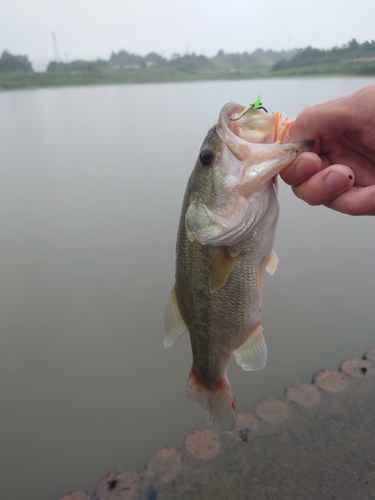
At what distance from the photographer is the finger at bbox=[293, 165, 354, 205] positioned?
3.94 feet

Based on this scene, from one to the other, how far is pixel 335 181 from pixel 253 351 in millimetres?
805

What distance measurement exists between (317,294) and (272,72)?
54.2 ft

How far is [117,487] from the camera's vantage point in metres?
1.85

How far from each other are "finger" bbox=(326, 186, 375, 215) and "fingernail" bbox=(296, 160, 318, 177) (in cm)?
15

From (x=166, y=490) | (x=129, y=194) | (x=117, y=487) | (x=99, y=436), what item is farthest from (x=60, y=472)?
(x=129, y=194)

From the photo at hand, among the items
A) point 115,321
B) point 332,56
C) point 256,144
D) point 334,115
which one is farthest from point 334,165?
point 332,56

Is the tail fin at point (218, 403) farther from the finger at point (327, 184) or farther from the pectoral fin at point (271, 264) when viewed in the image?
the finger at point (327, 184)

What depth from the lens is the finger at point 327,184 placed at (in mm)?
1201

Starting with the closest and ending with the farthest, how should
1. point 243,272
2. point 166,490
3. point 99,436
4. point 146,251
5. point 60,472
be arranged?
1. point 243,272
2. point 166,490
3. point 60,472
4. point 99,436
5. point 146,251

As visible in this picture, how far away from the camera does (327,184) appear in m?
1.21

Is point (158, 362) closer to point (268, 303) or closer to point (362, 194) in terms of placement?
point (268, 303)

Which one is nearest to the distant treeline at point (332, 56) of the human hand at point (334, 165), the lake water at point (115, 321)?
the lake water at point (115, 321)

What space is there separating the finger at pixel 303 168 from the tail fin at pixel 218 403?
0.95 meters

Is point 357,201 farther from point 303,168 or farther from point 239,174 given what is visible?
point 239,174
